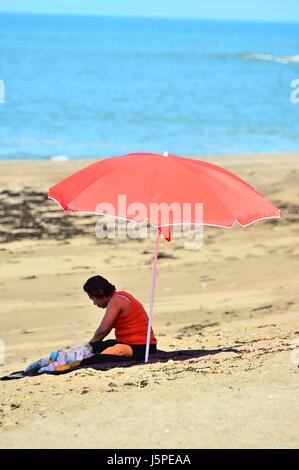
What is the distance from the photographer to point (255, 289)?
→ 10.6 metres

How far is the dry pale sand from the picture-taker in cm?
530

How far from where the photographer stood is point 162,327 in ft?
30.1

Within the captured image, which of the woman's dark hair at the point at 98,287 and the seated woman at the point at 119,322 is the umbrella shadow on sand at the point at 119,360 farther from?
the woman's dark hair at the point at 98,287

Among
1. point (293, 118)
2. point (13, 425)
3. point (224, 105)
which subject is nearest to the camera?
point (13, 425)

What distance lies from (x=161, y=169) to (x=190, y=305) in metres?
3.58

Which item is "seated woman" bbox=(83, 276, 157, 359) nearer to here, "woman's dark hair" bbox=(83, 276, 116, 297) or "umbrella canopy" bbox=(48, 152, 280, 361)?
"woman's dark hair" bbox=(83, 276, 116, 297)

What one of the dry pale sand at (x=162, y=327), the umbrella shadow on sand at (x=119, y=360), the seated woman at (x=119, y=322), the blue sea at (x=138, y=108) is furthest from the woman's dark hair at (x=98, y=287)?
the blue sea at (x=138, y=108)

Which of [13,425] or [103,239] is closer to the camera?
[13,425]

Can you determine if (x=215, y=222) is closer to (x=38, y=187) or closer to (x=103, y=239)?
(x=103, y=239)

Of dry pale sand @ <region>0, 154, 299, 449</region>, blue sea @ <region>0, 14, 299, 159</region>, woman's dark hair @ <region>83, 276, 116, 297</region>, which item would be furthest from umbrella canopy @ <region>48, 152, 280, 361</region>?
blue sea @ <region>0, 14, 299, 159</region>

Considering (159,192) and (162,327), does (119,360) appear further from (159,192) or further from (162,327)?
(162,327)

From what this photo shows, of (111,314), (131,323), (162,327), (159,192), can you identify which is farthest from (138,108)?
(159,192)
